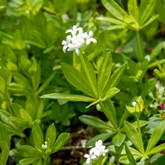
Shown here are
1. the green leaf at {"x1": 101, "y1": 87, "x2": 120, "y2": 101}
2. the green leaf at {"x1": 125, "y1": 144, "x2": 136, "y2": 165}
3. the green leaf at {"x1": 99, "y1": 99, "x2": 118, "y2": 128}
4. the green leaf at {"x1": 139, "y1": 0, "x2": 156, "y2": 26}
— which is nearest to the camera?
the green leaf at {"x1": 125, "y1": 144, "x2": 136, "y2": 165}

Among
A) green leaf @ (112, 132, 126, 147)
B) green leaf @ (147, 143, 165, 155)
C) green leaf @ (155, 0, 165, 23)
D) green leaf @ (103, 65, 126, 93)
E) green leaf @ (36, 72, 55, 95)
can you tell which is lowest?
green leaf @ (147, 143, 165, 155)

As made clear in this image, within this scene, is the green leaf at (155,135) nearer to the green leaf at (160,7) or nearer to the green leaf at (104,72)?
the green leaf at (104,72)

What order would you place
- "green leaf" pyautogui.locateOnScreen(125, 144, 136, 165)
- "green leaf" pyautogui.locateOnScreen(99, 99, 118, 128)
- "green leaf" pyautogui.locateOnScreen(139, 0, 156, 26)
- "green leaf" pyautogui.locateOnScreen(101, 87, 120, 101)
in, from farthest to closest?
"green leaf" pyautogui.locateOnScreen(139, 0, 156, 26) < "green leaf" pyautogui.locateOnScreen(99, 99, 118, 128) < "green leaf" pyautogui.locateOnScreen(101, 87, 120, 101) < "green leaf" pyautogui.locateOnScreen(125, 144, 136, 165)

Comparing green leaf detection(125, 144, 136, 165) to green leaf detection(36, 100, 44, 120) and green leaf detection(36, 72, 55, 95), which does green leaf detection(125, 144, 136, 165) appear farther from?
green leaf detection(36, 72, 55, 95)

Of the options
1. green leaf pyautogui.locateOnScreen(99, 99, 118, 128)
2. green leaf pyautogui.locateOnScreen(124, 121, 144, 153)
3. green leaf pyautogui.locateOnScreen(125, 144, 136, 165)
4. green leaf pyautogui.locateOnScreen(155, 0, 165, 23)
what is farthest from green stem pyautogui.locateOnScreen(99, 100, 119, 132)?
green leaf pyautogui.locateOnScreen(155, 0, 165, 23)

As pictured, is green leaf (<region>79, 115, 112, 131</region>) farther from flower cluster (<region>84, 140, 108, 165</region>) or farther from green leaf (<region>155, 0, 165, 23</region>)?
green leaf (<region>155, 0, 165, 23</region>)

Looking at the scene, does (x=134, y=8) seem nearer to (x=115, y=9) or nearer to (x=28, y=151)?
(x=115, y=9)

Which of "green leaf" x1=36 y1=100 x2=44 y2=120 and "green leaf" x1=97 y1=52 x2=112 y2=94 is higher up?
"green leaf" x1=97 y1=52 x2=112 y2=94

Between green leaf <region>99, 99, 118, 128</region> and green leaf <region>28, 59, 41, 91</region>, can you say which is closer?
green leaf <region>99, 99, 118, 128</region>

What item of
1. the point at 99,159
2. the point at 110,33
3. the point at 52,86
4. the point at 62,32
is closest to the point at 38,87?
the point at 52,86
